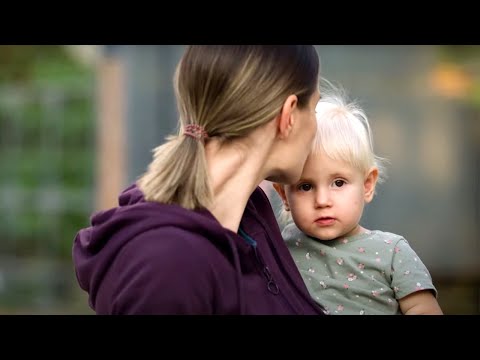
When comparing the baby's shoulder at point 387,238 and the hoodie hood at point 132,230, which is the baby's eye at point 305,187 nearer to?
the baby's shoulder at point 387,238

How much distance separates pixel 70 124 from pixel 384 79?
3232mm

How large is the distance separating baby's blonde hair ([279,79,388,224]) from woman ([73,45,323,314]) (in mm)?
172

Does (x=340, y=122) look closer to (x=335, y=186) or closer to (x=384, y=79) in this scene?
(x=335, y=186)

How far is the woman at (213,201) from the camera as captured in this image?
179 centimetres

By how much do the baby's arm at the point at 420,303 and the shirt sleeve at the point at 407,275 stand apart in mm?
21

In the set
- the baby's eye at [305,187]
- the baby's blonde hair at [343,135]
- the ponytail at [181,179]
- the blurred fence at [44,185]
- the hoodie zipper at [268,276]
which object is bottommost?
the blurred fence at [44,185]

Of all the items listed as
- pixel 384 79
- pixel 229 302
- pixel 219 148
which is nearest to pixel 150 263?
pixel 229 302

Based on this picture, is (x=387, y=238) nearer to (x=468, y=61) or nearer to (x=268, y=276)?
(x=268, y=276)

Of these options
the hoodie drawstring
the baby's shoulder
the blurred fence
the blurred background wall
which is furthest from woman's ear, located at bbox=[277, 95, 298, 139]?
the blurred fence

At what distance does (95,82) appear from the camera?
358 inches

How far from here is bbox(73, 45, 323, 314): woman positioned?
179 cm

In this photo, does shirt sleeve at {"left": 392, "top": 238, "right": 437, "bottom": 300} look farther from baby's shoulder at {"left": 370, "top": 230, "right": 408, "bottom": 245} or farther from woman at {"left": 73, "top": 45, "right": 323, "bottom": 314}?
woman at {"left": 73, "top": 45, "right": 323, "bottom": 314}

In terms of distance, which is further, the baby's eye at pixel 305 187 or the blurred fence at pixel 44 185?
the blurred fence at pixel 44 185

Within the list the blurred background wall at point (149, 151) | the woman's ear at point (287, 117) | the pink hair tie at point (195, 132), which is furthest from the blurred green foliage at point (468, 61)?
the pink hair tie at point (195, 132)
